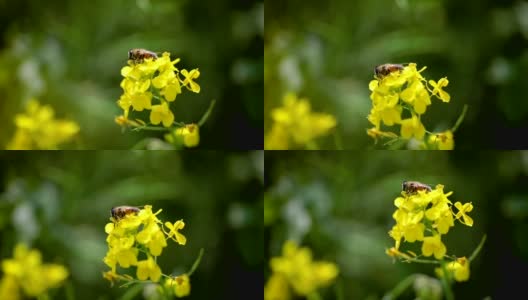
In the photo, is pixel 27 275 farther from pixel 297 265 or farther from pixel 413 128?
pixel 413 128

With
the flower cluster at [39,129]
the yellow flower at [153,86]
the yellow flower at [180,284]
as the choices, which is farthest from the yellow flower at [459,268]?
the flower cluster at [39,129]

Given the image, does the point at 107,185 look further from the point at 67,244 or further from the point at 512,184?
the point at 512,184

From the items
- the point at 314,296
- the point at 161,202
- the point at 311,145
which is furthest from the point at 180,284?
the point at 311,145

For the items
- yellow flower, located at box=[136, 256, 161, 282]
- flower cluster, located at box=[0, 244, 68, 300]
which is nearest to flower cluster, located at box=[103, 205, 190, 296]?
yellow flower, located at box=[136, 256, 161, 282]

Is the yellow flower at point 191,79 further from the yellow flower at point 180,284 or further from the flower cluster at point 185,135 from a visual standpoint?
the yellow flower at point 180,284

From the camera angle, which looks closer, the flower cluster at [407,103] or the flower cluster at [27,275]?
the flower cluster at [407,103]

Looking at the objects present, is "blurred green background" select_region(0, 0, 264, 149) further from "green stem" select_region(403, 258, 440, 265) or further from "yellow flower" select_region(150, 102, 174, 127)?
"green stem" select_region(403, 258, 440, 265)

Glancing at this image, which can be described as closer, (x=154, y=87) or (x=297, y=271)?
(x=154, y=87)

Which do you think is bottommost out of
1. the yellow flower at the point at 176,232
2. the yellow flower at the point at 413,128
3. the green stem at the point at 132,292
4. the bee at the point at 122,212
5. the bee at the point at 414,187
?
the green stem at the point at 132,292
